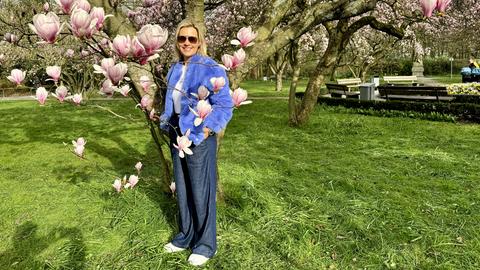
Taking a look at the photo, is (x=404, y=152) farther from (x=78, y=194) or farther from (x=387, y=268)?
(x=78, y=194)

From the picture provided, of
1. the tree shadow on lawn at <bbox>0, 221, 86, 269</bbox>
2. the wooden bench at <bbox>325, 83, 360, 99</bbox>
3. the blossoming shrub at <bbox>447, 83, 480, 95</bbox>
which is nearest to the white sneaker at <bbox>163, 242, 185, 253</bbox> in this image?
the tree shadow on lawn at <bbox>0, 221, 86, 269</bbox>

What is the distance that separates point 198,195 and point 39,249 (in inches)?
72.9

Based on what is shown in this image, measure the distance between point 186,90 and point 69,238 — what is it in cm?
219

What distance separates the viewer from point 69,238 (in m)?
4.08

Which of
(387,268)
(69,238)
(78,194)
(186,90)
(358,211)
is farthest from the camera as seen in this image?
(78,194)

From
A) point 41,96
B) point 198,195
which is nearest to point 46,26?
point 41,96

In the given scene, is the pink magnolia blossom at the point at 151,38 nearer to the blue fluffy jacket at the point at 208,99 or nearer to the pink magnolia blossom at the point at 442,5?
the blue fluffy jacket at the point at 208,99

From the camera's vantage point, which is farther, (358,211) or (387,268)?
(358,211)

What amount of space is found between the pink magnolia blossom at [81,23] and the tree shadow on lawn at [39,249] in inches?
97.2

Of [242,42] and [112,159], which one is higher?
[242,42]

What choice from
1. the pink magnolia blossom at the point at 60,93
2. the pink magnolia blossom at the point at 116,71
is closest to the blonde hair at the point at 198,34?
the pink magnolia blossom at the point at 60,93

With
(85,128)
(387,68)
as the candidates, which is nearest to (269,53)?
(85,128)

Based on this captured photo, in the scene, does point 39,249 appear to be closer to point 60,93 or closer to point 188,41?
point 60,93

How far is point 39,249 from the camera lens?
392 cm
